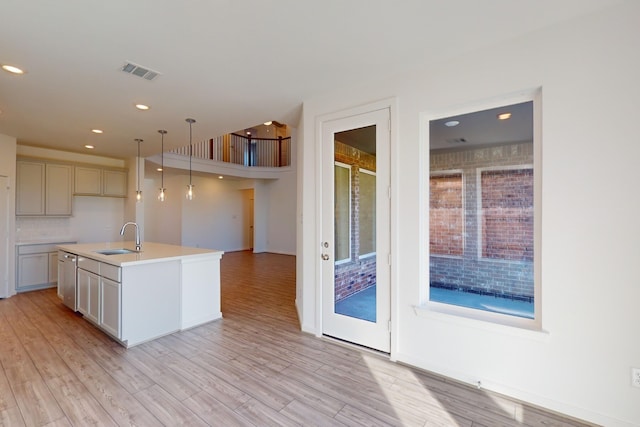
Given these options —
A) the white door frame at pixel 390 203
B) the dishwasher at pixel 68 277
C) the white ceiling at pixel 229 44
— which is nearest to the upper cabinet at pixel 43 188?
the dishwasher at pixel 68 277

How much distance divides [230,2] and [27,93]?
115 inches

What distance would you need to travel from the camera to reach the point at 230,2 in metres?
1.77

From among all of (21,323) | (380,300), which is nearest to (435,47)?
(380,300)

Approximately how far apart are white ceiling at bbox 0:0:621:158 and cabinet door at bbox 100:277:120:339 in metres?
2.07

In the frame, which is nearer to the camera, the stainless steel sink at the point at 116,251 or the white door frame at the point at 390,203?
the white door frame at the point at 390,203

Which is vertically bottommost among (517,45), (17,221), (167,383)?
(167,383)

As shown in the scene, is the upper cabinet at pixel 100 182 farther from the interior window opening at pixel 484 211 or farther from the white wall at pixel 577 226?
the white wall at pixel 577 226

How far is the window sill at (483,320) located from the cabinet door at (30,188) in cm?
674

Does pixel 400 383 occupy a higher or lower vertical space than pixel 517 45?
lower

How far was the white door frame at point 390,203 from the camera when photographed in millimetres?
2676

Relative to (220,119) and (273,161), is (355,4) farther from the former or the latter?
(273,161)

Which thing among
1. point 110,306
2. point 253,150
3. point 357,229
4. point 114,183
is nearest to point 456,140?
point 357,229

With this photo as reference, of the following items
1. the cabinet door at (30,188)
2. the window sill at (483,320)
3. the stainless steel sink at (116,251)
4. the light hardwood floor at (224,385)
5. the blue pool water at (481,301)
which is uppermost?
the cabinet door at (30,188)

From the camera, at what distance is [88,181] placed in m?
5.88
